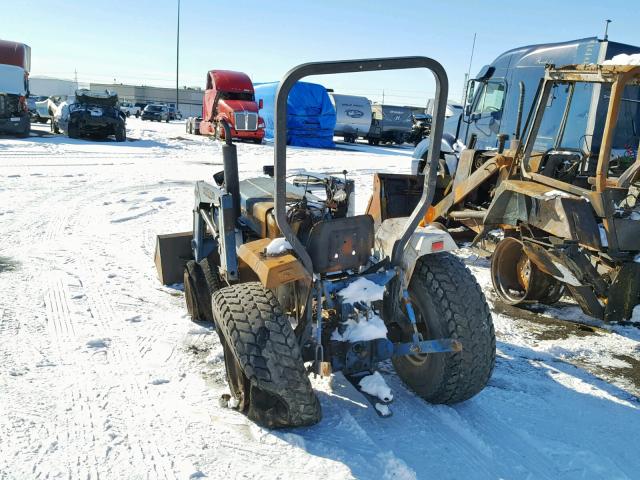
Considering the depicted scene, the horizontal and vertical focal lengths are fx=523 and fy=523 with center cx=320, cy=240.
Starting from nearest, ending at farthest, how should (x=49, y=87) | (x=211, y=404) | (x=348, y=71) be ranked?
(x=348, y=71), (x=211, y=404), (x=49, y=87)

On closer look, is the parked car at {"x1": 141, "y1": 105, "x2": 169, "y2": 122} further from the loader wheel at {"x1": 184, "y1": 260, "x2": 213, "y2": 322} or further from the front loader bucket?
the loader wheel at {"x1": 184, "y1": 260, "x2": 213, "y2": 322}

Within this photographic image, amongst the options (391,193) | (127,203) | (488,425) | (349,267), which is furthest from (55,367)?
(127,203)

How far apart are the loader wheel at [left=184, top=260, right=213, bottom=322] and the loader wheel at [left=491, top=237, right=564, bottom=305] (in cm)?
298

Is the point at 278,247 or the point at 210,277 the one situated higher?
the point at 278,247

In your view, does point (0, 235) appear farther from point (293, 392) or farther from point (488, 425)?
point (488, 425)

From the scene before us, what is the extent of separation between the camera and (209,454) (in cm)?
273

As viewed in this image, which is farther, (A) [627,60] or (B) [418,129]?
(B) [418,129]

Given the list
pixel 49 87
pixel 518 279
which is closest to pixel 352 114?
pixel 518 279

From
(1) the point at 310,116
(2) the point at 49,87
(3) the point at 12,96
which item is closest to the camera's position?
(3) the point at 12,96

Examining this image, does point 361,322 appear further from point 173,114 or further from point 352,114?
point 173,114

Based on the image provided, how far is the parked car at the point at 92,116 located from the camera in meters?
18.4

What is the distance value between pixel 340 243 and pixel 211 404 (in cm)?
126

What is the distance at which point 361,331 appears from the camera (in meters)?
3.03

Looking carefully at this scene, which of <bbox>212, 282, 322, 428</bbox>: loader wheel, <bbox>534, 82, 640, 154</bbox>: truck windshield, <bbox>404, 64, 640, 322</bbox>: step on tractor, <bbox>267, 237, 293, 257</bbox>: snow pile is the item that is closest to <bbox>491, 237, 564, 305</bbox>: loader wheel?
<bbox>404, 64, 640, 322</bbox>: step on tractor
